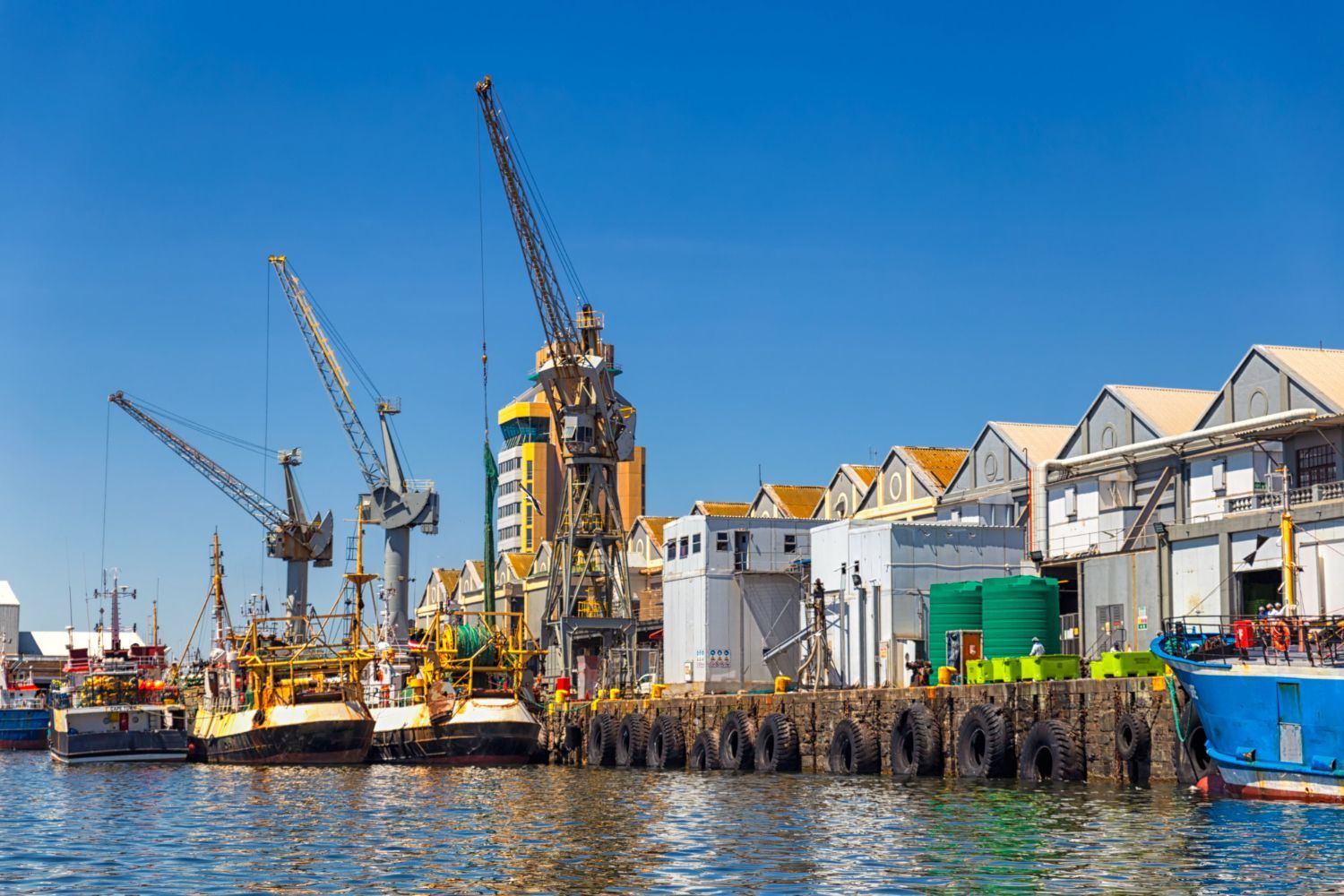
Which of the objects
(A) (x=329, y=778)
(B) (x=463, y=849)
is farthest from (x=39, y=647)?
(B) (x=463, y=849)

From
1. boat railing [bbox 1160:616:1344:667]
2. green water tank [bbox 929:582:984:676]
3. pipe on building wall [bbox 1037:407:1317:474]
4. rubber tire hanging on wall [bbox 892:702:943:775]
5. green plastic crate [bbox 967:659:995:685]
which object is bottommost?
rubber tire hanging on wall [bbox 892:702:943:775]

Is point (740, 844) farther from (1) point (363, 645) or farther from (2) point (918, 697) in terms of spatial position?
(1) point (363, 645)

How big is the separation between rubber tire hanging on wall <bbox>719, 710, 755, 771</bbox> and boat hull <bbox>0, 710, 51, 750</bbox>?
242ft

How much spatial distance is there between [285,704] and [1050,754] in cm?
4070

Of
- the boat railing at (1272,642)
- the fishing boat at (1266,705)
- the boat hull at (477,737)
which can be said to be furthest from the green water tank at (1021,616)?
the boat hull at (477,737)

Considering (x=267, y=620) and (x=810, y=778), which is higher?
(x=267, y=620)

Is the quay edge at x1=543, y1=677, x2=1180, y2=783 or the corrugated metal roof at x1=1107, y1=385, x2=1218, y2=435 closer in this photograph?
the quay edge at x1=543, y1=677, x2=1180, y2=783

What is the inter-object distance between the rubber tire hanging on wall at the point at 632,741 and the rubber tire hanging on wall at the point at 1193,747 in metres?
30.1

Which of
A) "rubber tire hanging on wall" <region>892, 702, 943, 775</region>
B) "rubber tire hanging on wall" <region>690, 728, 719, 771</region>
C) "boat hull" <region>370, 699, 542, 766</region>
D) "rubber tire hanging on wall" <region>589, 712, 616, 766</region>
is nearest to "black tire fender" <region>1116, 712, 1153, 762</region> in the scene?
"rubber tire hanging on wall" <region>892, 702, 943, 775</region>

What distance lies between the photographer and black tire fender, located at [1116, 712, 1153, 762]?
41938 millimetres

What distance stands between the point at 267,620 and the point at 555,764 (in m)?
15.7

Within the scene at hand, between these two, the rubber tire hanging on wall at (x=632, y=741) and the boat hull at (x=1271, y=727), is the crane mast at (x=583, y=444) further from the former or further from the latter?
the boat hull at (x=1271, y=727)

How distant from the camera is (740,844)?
1296 inches

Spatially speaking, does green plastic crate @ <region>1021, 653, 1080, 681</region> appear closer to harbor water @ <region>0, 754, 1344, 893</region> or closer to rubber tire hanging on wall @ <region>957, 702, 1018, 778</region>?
rubber tire hanging on wall @ <region>957, 702, 1018, 778</region>
